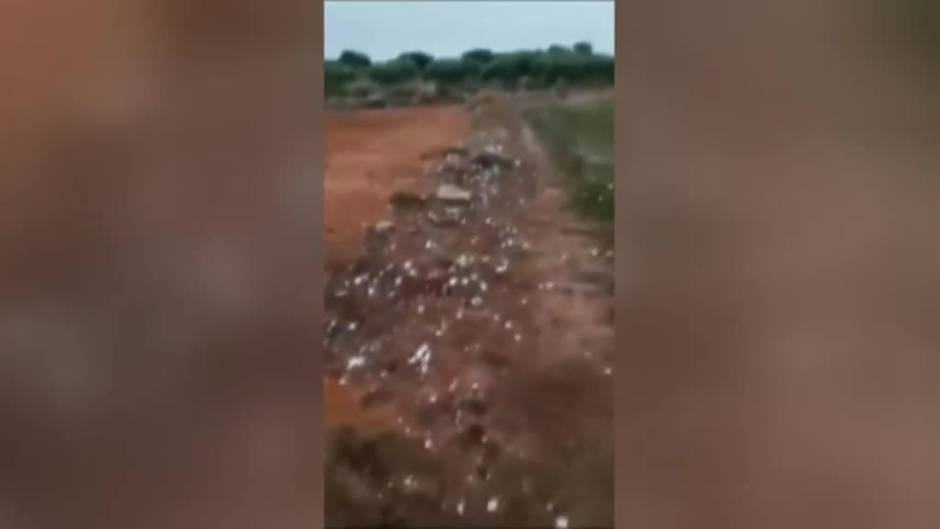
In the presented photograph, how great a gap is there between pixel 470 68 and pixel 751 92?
0.50m

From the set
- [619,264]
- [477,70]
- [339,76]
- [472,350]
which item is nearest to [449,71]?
[477,70]

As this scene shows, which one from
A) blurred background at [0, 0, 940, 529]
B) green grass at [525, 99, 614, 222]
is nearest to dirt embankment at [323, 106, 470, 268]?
green grass at [525, 99, 614, 222]

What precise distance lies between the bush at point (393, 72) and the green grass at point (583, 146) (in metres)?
0.16

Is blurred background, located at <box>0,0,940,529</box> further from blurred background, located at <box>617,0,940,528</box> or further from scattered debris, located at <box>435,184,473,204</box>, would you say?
scattered debris, located at <box>435,184,473,204</box>

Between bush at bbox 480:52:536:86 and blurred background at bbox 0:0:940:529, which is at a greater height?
bush at bbox 480:52:536:86

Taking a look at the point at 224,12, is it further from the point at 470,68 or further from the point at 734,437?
the point at 734,437

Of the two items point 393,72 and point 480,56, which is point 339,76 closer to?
point 393,72

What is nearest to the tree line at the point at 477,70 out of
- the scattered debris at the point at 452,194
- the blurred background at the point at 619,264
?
the scattered debris at the point at 452,194

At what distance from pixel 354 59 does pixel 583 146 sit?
312 millimetres

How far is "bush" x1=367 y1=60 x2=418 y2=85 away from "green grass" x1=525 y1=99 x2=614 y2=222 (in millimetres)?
160

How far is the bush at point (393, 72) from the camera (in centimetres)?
138

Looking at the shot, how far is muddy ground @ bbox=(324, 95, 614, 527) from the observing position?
1327mm

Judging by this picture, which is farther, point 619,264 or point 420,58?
point 420,58

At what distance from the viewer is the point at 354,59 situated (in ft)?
4.52
